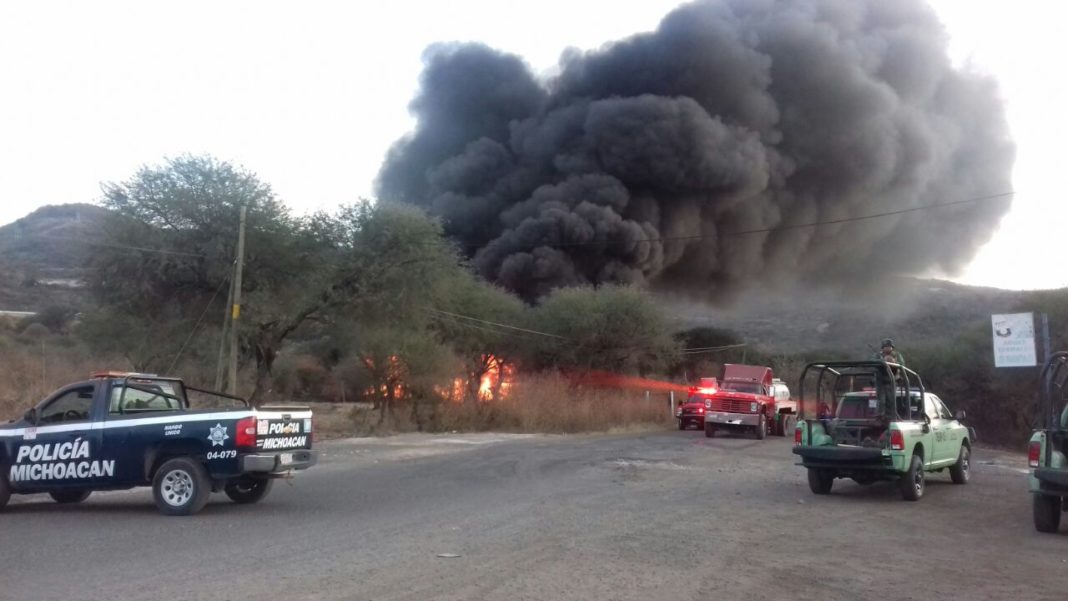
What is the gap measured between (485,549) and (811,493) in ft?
23.2

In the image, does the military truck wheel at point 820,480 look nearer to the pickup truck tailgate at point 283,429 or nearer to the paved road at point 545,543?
the paved road at point 545,543

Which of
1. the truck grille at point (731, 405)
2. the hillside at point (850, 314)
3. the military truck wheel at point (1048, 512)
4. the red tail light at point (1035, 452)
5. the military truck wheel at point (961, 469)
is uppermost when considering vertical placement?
the hillside at point (850, 314)

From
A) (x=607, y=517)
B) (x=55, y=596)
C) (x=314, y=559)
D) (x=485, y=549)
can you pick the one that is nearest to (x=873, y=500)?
(x=607, y=517)

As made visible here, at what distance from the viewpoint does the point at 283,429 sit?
11922mm

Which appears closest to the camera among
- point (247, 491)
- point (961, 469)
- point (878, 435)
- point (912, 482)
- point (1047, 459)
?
point (1047, 459)

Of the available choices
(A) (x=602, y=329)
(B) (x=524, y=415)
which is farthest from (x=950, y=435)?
(A) (x=602, y=329)

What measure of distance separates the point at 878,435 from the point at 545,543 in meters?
6.69

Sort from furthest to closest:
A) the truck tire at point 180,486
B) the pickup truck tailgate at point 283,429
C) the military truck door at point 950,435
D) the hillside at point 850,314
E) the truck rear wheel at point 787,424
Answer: the hillside at point 850,314 < the truck rear wheel at point 787,424 < the military truck door at point 950,435 < the pickup truck tailgate at point 283,429 < the truck tire at point 180,486

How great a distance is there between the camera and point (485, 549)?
8.95 metres

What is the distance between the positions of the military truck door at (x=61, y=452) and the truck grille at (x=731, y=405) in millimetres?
22172

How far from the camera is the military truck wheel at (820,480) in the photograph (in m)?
14.1

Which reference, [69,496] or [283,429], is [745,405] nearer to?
[283,429]

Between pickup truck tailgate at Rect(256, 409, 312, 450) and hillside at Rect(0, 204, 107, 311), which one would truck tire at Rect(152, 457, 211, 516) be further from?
hillside at Rect(0, 204, 107, 311)

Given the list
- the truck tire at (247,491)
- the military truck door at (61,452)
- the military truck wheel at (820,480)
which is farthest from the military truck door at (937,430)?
the military truck door at (61,452)
